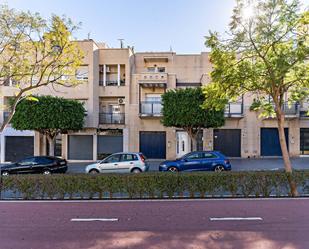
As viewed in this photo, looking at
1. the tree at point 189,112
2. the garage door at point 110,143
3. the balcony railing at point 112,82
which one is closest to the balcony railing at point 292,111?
the tree at point 189,112

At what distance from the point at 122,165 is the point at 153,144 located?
33.3 ft

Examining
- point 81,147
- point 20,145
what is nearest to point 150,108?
point 81,147

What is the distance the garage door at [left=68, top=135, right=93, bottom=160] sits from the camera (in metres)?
24.5

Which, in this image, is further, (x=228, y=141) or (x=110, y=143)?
(x=110, y=143)

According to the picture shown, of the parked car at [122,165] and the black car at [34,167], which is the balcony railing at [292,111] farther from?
the black car at [34,167]

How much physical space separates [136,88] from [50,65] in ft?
46.3

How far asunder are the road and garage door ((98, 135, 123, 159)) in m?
16.2

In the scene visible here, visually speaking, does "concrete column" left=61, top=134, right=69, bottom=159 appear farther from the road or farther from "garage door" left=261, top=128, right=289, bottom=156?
"garage door" left=261, top=128, right=289, bottom=156

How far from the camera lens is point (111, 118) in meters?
24.8

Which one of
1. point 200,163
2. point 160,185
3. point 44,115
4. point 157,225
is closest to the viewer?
point 157,225

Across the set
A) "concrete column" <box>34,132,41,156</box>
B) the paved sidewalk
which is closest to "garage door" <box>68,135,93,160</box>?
"concrete column" <box>34,132,41,156</box>

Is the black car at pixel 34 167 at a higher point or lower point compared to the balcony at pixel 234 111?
lower

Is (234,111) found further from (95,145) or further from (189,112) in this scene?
(95,145)

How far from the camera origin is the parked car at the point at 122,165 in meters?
14.6
